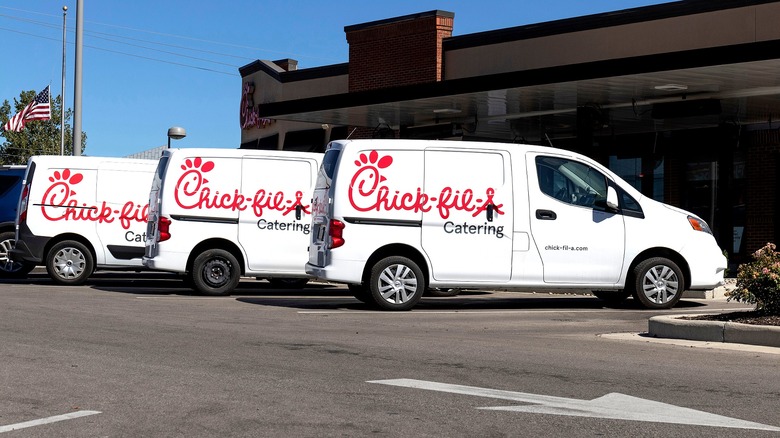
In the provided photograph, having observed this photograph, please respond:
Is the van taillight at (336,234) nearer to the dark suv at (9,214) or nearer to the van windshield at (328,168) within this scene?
the van windshield at (328,168)

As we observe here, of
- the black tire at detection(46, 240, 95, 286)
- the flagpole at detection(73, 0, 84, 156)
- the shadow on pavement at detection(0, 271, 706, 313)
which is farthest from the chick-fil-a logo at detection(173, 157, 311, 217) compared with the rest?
the flagpole at detection(73, 0, 84, 156)

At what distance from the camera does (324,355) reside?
30.7ft

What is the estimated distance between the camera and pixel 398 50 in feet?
98.2

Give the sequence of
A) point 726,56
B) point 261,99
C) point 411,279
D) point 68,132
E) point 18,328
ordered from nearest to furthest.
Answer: point 18,328
point 411,279
point 726,56
point 261,99
point 68,132

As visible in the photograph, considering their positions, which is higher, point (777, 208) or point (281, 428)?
point (777, 208)

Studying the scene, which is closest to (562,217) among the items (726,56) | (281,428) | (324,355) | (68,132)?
(726,56)

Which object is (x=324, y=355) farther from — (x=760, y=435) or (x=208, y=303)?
(x=208, y=303)

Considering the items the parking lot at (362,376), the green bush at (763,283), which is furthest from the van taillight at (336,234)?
the green bush at (763,283)

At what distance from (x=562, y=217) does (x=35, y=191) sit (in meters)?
9.34

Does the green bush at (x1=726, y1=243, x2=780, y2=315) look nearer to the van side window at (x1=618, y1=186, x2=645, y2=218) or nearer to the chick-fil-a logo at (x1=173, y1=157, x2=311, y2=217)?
the van side window at (x1=618, y1=186, x2=645, y2=218)

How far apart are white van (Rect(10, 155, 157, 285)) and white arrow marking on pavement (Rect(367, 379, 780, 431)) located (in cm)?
1292

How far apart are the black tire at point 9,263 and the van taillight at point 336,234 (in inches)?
349

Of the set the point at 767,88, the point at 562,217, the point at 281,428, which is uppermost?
the point at 767,88

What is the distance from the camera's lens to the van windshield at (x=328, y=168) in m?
14.9
